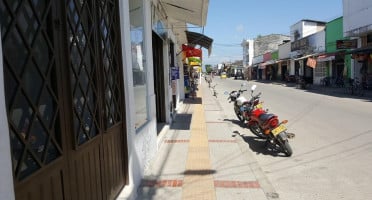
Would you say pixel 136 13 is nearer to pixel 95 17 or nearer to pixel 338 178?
pixel 95 17

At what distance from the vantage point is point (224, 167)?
720 centimetres

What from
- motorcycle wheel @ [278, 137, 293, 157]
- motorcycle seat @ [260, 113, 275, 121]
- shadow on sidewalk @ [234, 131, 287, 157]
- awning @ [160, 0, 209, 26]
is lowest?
shadow on sidewalk @ [234, 131, 287, 157]

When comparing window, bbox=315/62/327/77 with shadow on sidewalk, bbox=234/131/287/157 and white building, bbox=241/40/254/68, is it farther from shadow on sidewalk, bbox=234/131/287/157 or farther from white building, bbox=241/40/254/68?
white building, bbox=241/40/254/68

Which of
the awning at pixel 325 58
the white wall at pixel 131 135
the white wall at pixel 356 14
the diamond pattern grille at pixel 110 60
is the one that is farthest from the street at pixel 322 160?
the awning at pixel 325 58

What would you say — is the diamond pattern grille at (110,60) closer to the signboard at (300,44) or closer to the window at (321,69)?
the window at (321,69)

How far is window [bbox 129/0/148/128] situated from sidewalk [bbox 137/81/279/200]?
3.25 ft

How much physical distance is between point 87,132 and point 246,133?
7959 mm

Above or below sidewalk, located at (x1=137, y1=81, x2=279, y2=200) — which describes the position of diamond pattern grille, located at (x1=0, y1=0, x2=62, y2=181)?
above

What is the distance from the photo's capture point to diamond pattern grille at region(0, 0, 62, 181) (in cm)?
241

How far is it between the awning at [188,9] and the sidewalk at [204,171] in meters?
3.24

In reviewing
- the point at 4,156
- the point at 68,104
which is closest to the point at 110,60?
the point at 68,104

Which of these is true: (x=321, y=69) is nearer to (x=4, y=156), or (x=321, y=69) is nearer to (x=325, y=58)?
(x=325, y=58)

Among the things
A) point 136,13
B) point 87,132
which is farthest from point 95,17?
point 136,13

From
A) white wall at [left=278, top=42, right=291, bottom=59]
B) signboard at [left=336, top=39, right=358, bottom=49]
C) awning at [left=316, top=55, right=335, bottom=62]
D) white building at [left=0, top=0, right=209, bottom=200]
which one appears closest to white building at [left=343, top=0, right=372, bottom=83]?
signboard at [left=336, top=39, right=358, bottom=49]
